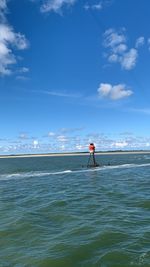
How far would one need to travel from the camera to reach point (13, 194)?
27219mm

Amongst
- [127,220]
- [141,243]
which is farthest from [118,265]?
[127,220]

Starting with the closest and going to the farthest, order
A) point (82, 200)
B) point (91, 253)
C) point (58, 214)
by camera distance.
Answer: point (91, 253) → point (58, 214) → point (82, 200)

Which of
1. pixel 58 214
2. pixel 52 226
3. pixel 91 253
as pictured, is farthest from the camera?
pixel 58 214

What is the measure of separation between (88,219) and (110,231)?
104 inches

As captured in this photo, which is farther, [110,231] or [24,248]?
[110,231]

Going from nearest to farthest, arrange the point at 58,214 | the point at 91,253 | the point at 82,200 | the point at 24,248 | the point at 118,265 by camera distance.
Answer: the point at 118,265, the point at 91,253, the point at 24,248, the point at 58,214, the point at 82,200

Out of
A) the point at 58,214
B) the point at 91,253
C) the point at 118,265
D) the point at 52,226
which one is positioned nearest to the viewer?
the point at 118,265

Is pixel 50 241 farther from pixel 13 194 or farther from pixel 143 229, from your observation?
pixel 13 194

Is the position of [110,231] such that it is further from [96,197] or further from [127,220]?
[96,197]

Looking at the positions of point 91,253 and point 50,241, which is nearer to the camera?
point 91,253

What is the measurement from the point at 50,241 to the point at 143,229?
3.83 m

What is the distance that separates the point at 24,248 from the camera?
39.8 ft

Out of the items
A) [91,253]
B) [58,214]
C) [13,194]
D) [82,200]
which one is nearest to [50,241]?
[91,253]

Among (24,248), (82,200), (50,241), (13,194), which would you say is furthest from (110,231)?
(13,194)
